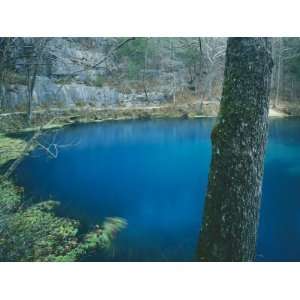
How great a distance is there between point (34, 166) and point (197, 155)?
7.80 feet

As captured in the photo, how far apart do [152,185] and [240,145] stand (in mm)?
2858

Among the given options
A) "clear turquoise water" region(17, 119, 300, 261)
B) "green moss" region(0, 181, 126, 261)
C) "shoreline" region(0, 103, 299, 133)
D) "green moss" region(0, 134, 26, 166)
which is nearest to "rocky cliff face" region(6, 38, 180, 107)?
"shoreline" region(0, 103, 299, 133)

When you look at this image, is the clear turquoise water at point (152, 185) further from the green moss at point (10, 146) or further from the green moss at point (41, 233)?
the green moss at point (10, 146)

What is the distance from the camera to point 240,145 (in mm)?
1715

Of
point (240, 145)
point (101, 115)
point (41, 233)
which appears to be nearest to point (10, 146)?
point (41, 233)

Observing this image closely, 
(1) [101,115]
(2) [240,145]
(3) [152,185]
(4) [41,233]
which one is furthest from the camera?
(1) [101,115]

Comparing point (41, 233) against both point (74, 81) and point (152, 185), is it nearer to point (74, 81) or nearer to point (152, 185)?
point (152, 185)

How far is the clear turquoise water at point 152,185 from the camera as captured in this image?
11.2 feet

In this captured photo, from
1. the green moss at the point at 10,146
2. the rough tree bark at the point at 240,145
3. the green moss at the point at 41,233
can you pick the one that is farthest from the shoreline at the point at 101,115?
the rough tree bark at the point at 240,145

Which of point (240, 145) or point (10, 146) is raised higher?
point (240, 145)
